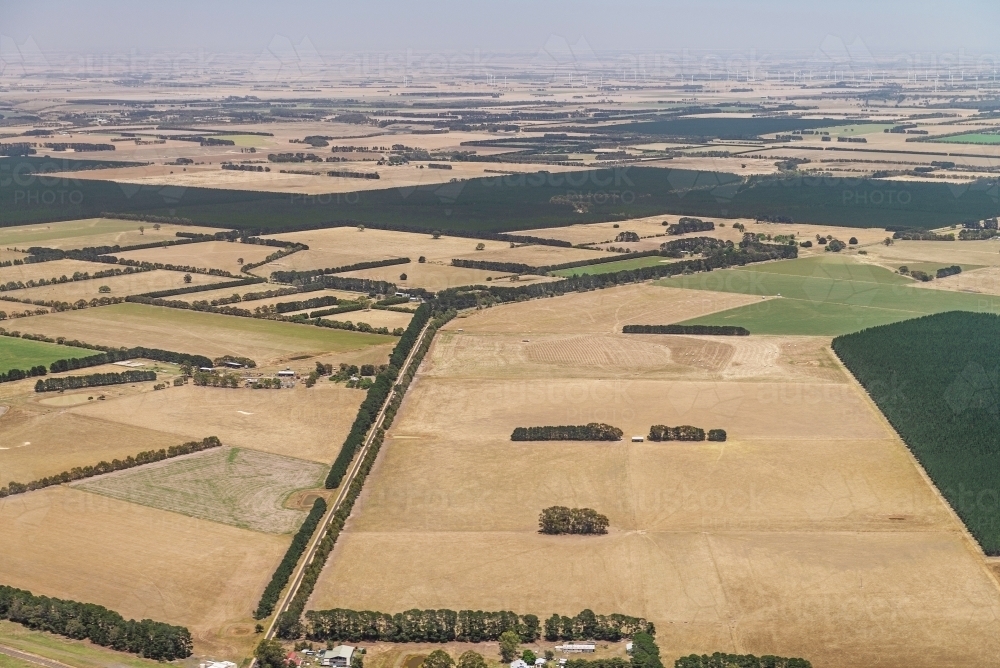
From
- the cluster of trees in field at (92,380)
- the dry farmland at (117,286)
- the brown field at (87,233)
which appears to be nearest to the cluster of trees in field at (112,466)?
the cluster of trees in field at (92,380)

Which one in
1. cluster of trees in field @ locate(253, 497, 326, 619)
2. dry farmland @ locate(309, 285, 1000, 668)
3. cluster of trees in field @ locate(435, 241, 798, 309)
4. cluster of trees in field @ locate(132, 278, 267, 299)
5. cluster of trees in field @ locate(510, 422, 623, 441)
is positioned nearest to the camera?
dry farmland @ locate(309, 285, 1000, 668)

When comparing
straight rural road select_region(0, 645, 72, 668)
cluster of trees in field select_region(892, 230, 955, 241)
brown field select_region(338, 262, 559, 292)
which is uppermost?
straight rural road select_region(0, 645, 72, 668)

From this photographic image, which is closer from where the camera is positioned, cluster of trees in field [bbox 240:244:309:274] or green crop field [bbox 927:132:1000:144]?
cluster of trees in field [bbox 240:244:309:274]

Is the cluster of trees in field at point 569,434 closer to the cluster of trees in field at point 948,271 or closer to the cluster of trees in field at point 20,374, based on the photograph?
the cluster of trees in field at point 20,374

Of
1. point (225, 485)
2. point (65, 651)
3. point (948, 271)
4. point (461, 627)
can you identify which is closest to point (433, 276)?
point (948, 271)

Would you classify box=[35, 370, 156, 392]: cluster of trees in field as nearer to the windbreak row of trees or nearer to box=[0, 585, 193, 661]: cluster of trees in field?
the windbreak row of trees

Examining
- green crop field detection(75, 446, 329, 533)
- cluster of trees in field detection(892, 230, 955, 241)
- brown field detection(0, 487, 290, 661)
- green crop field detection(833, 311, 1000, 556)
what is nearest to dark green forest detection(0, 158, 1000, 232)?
cluster of trees in field detection(892, 230, 955, 241)
